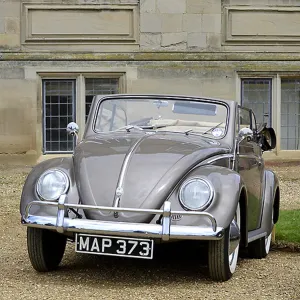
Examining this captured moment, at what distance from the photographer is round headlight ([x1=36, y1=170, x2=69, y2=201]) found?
5.78 metres

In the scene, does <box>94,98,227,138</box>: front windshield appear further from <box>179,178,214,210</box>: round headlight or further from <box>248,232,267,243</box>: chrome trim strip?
<box>179,178,214,210</box>: round headlight

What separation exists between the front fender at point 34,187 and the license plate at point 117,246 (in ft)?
1.06

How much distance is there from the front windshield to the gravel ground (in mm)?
1122

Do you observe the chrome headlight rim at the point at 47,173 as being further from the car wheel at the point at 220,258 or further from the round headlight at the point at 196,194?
the car wheel at the point at 220,258

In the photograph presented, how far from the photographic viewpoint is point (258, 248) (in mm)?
7031

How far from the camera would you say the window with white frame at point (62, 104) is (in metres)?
15.6

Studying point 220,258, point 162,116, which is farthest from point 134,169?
point 162,116

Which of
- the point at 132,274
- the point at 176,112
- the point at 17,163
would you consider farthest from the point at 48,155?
the point at 132,274

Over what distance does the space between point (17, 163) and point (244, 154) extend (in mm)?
8966

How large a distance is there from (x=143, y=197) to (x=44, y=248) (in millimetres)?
927

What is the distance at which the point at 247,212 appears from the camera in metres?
6.37

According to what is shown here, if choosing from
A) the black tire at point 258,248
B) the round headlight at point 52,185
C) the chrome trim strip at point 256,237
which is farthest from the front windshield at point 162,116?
the round headlight at point 52,185

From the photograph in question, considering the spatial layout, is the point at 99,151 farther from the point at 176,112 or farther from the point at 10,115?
the point at 10,115

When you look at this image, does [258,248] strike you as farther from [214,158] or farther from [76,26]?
[76,26]
